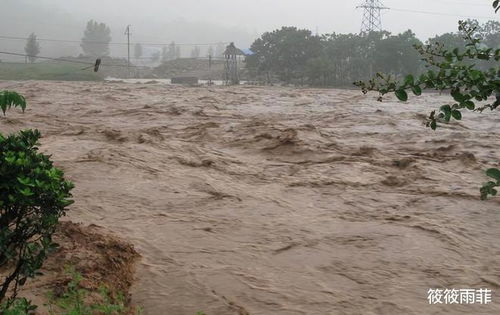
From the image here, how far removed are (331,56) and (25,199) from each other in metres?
29.7

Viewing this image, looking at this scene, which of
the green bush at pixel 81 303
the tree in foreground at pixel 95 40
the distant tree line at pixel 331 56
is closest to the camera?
the green bush at pixel 81 303

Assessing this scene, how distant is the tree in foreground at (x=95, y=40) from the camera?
59.3m

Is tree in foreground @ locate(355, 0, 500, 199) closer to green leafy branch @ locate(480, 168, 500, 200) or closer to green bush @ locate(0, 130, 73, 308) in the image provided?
green leafy branch @ locate(480, 168, 500, 200)

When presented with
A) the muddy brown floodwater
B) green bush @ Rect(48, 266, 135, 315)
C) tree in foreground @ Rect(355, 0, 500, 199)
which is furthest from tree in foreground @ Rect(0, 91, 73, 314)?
tree in foreground @ Rect(355, 0, 500, 199)

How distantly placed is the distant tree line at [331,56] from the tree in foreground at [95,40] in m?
32.5

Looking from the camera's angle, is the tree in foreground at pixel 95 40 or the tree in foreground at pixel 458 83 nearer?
the tree in foreground at pixel 458 83

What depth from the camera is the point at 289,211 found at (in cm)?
464

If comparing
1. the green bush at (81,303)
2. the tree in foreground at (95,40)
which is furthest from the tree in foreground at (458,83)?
the tree in foreground at (95,40)

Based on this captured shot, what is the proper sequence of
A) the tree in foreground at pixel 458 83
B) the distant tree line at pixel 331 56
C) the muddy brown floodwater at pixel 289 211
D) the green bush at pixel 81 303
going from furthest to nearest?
the distant tree line at pixel 331 56
the muddy brown floodwater at pixel 289 211
the green bush at pixel 81 303
the tree in foreground at pixel 458 83

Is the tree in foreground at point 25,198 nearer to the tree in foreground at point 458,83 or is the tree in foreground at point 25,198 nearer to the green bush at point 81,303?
the green bush at point 81,303

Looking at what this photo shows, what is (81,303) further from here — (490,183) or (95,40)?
(95,40)

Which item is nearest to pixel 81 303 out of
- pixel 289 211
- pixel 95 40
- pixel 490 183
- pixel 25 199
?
pixel 25 199

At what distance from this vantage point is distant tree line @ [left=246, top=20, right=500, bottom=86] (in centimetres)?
2717

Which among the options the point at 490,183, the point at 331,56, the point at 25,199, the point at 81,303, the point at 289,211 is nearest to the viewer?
the point at 25,199
